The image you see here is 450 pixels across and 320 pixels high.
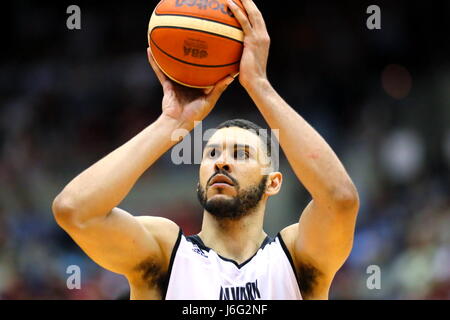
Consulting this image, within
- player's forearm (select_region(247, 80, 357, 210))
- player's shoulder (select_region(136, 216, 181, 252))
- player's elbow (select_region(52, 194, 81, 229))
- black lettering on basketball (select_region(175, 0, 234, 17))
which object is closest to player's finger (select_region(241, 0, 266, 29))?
black lettering on basketball (select_region(175, 0, 234, 17))

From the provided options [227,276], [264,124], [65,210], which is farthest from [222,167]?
[264,124]

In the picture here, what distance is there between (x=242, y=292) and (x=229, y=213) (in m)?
0.56

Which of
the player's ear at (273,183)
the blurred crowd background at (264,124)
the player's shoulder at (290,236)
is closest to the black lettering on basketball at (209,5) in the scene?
the player's ear at (273,183)

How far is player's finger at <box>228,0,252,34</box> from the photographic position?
4.40 meters

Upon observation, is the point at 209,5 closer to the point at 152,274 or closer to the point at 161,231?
the point at 161,231

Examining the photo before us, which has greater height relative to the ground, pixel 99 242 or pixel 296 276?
pixel 99 242

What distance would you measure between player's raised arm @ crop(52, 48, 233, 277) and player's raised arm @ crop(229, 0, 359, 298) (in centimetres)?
37

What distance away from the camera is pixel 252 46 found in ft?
14.4

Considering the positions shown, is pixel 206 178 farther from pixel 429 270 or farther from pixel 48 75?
pixel 48 75

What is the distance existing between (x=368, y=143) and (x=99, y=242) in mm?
8645

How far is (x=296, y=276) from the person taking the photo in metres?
4.54

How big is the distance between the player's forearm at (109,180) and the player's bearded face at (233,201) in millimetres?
572

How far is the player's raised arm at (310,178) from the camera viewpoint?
407 cm
